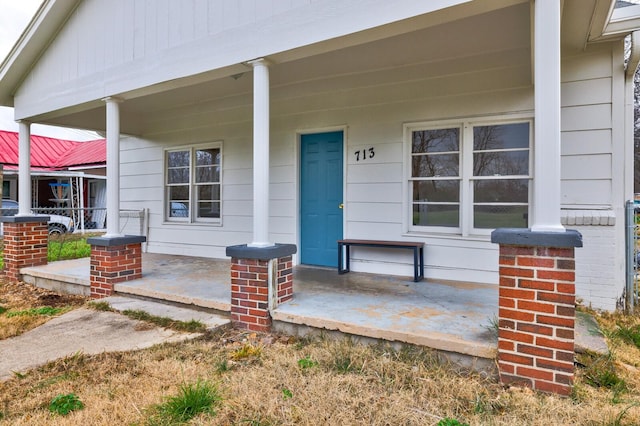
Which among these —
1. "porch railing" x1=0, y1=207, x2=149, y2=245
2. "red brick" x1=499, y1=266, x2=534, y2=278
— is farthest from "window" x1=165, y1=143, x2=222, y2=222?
"red brick" x1=499, y1=266, x2=534, y2=278

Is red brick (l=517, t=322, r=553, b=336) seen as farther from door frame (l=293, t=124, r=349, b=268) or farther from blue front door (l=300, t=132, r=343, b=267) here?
blue front door (l=300, t=132, r=343, b=267)

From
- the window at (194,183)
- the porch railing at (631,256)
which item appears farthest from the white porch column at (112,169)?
the porch railing at (631,256)

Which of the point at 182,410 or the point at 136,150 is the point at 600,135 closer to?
the point at 182,410

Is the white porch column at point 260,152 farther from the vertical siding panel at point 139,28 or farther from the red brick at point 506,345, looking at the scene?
the red brick at point 506,345

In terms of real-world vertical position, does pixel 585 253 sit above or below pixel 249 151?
below

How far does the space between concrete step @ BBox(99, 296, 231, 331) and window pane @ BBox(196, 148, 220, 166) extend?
2.98 meters

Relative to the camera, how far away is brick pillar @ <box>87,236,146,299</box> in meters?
4.66

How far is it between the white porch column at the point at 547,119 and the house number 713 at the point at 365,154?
9.24ft

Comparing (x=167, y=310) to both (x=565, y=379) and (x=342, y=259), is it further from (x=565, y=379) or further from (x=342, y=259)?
(x=565, y=379)

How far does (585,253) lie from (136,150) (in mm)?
7560

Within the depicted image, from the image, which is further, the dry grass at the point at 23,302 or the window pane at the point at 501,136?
the window pane at the point at 501,136

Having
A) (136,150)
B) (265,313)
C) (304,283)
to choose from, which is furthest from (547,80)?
(136,150)

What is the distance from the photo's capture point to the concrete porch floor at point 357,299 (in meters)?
2.88

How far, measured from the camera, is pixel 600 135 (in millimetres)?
4035
